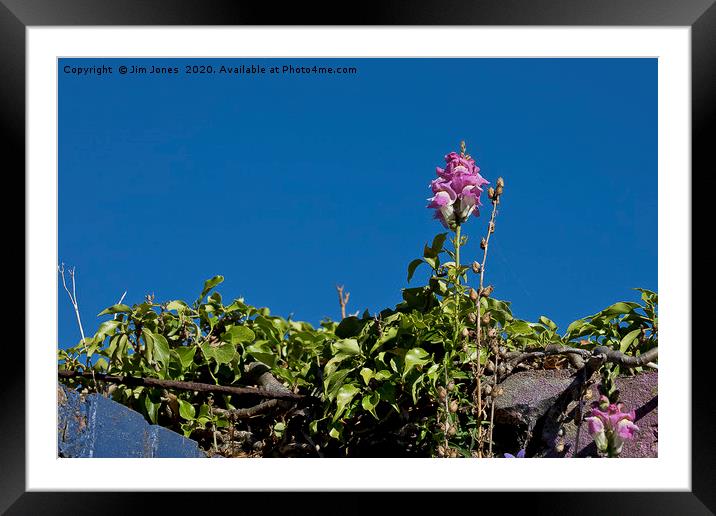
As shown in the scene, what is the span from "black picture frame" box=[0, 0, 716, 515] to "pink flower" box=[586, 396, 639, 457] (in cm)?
17

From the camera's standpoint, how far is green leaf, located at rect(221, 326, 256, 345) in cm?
215

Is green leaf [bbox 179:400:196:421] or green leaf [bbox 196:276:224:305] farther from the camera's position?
green leaf [bbox 196:276:224:305]

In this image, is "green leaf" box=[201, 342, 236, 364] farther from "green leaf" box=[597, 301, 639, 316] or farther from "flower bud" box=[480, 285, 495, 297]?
"green leaf" box=[597, 301, 639, 316]

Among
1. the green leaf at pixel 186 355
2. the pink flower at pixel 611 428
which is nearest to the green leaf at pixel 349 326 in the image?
the green leaf at pixel 186 355

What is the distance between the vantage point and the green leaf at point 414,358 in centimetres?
189

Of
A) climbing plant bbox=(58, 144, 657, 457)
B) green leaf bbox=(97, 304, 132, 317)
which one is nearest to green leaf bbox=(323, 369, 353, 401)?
climbing plant bbox=(58, 144, 657, 457)

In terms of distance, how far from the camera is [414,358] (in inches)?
74.7

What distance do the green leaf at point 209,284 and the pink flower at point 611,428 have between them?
0.95 meters

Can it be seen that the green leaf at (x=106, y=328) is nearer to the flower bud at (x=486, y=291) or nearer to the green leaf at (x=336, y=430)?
the green leaf at (x=336, y=430)
